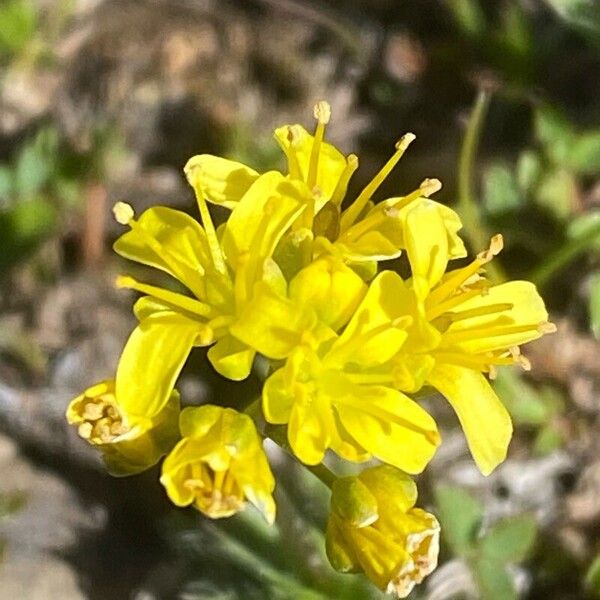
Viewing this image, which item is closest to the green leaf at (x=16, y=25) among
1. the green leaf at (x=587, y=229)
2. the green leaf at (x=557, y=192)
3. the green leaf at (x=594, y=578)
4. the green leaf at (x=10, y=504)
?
the green leaf at (x=10, y=504)

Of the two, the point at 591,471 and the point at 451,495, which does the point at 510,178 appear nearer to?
the point at 591,471

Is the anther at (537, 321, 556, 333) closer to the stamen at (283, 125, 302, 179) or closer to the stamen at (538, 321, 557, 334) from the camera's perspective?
the stamen at (538, 321, 557, 334)

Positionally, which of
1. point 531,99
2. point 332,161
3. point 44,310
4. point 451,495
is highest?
point 332,161

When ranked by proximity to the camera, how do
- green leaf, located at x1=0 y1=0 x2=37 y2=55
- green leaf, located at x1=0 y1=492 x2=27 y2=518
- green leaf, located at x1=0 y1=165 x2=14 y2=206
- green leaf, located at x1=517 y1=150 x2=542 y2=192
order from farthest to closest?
green leaf, located at x1=0 y1=0 x2=37 y2=55 → green leaf, located at x1=0 y1=165 x2=14 y2=206 → green leaf, located at x1=517 y1=150 x2=542 y2=192 → green leaf, located at x1=0 y1=492 x2=27 y2=518

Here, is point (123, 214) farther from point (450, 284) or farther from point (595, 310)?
point (595, 310)

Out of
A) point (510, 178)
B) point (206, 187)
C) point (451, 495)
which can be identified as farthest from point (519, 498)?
point (206, 187)

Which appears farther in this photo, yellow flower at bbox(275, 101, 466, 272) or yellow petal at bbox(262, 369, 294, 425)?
yellow flower at bbox(275, 101, 466, 272)

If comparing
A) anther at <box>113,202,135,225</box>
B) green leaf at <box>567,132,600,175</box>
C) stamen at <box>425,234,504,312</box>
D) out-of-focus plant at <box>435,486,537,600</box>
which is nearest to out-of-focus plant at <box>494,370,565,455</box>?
out-of-focus plant at <box>435,486,537,600</box>
